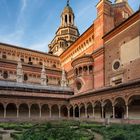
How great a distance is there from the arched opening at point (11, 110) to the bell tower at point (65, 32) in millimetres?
33073

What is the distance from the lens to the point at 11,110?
122ft

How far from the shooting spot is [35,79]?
5334 cm

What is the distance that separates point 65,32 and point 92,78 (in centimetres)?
3358

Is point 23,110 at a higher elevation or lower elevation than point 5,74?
lower

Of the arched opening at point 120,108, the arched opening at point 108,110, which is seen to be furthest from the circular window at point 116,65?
the arched opening at point 120,108

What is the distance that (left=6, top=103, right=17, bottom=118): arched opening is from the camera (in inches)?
1442

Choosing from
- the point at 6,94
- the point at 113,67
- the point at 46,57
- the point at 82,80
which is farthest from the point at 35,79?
the point at 113,67

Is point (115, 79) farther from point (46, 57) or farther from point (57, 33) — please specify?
point (57, 33)

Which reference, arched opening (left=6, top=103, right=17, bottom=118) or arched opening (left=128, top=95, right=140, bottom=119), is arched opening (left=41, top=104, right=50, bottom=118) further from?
arched opening (left=128, top=95, right=140, bottom=119)

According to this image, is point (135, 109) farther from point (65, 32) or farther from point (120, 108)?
point (65, 32)

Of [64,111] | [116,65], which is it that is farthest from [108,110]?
[64,111]

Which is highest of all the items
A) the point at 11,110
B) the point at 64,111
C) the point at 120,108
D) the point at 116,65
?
the point at 116,65

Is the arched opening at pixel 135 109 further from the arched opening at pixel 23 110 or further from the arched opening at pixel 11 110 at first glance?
the arched opening at pixel 11 110

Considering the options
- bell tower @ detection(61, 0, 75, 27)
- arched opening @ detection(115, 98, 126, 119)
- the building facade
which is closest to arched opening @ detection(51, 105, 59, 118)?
the building facade
